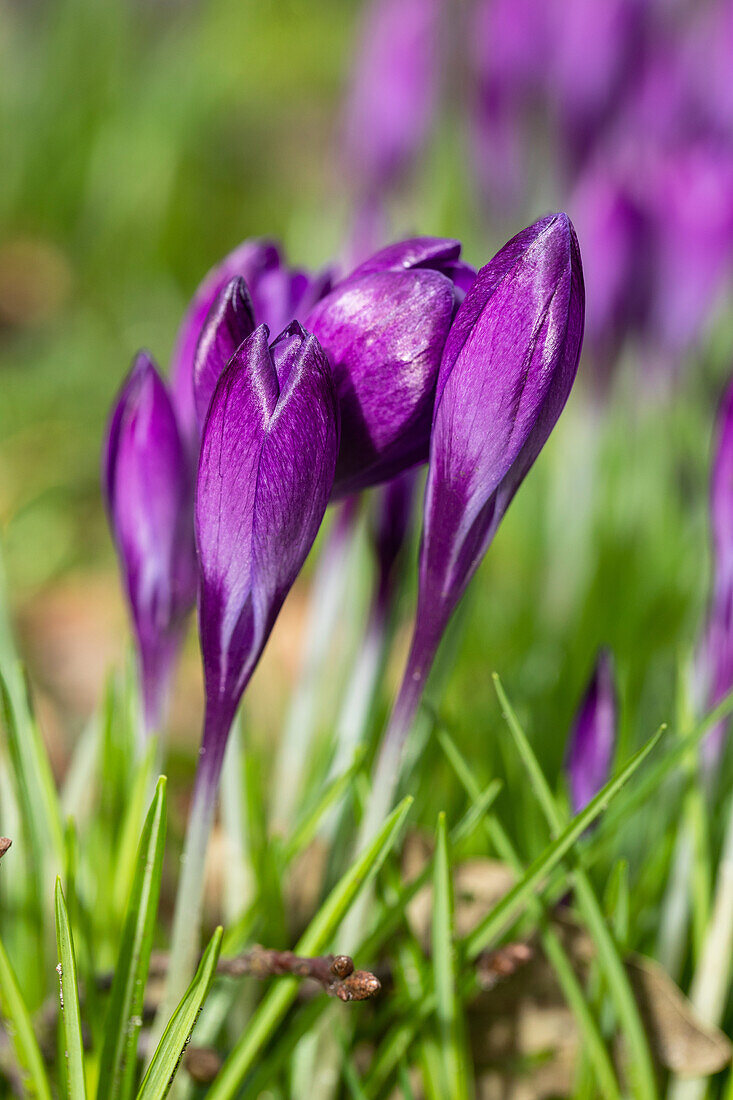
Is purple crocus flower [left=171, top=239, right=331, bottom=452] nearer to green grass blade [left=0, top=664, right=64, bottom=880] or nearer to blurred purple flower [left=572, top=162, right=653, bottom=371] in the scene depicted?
green grass blade [left=0, top=664, right=64, bottom=880]

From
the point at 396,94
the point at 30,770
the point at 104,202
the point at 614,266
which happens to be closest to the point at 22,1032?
the point at 30,770

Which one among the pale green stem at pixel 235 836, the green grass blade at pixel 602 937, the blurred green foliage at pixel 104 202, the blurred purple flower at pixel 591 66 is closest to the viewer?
the green grass blade at pixel 602 937

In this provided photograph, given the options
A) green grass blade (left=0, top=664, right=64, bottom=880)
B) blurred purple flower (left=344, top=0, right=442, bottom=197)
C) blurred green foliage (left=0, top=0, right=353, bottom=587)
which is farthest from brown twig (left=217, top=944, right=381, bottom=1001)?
blurred purple flower (left=344, top=0, right=442, bottom=197)

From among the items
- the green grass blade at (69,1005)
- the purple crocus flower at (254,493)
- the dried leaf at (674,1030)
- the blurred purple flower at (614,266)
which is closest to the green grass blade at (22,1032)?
the green grass blade at (69,1005)

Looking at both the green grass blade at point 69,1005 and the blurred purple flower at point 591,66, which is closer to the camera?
the green grass blade at point 69,1005

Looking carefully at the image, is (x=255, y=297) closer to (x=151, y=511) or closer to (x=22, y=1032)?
(x=151, y=511)

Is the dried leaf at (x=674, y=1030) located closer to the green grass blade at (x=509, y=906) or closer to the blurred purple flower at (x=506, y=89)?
the green grass blade at (x=509, y=906)

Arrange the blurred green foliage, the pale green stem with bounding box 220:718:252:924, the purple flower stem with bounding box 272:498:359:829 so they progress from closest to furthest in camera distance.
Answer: the pale green stem with bounding box 220:718:252:924 < the purple flower stem with bounding box 272:498:359:829 < the blurred green foliage

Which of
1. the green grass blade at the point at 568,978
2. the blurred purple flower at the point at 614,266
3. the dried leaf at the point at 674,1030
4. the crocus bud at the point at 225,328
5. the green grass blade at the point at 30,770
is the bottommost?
the dried leaf at the point at 674,1030
